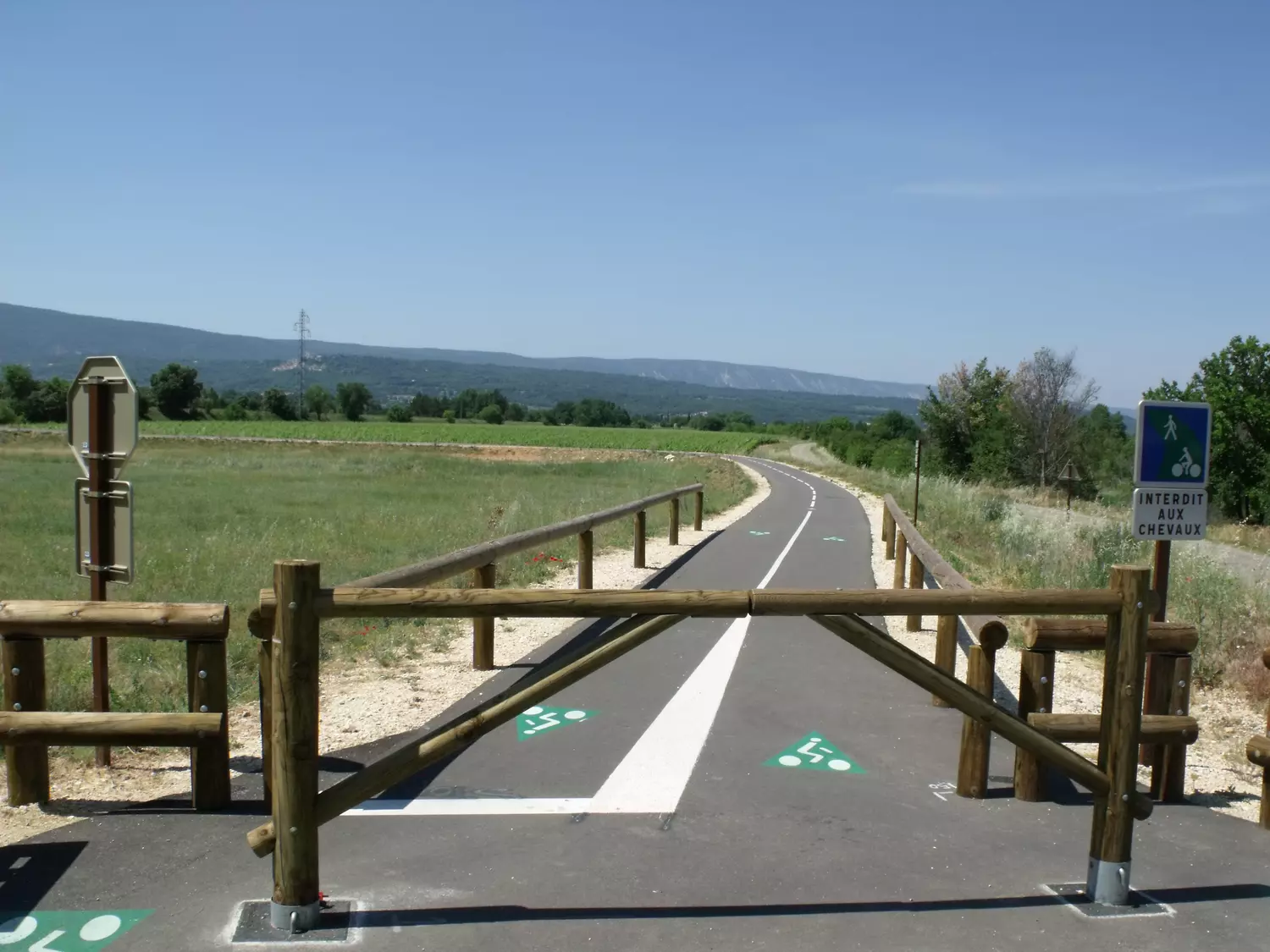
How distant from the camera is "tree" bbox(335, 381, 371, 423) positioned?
6368 inches

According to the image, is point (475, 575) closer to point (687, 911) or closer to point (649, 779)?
point (649, 779)

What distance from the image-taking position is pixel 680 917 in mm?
4156

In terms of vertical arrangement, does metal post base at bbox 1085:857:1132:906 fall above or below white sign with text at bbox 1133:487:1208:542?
below

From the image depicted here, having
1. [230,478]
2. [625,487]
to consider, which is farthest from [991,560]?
[230,478]

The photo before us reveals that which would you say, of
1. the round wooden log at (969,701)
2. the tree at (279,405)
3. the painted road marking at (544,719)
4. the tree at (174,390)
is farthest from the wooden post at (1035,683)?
the tree at (279,405)

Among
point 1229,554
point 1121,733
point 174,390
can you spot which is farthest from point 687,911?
point 174,390

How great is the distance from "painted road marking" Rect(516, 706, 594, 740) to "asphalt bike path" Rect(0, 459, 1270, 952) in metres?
0.03

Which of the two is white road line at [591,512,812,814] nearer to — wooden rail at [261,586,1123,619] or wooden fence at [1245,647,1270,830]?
wooden rail at [261,586,1123,619]

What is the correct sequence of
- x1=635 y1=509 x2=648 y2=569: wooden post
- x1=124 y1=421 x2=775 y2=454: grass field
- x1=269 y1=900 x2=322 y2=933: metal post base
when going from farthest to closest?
x1=124 y1=421 x2=775 y2=454: grass field
x1=635 y1=509 x2=648 y2=569: wooden post
x1=269 y1=900 x2=322 y2=933: metal post base

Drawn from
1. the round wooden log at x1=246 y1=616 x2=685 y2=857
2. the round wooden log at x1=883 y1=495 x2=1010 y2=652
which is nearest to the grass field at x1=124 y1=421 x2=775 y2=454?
the round wooden log at x1=883 y1=495 x2=1010 y2=652

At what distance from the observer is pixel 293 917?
13.0ft

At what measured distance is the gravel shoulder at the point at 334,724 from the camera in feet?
17.5

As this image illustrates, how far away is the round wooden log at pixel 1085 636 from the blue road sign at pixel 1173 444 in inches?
52.8

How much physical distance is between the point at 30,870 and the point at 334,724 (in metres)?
2.55
